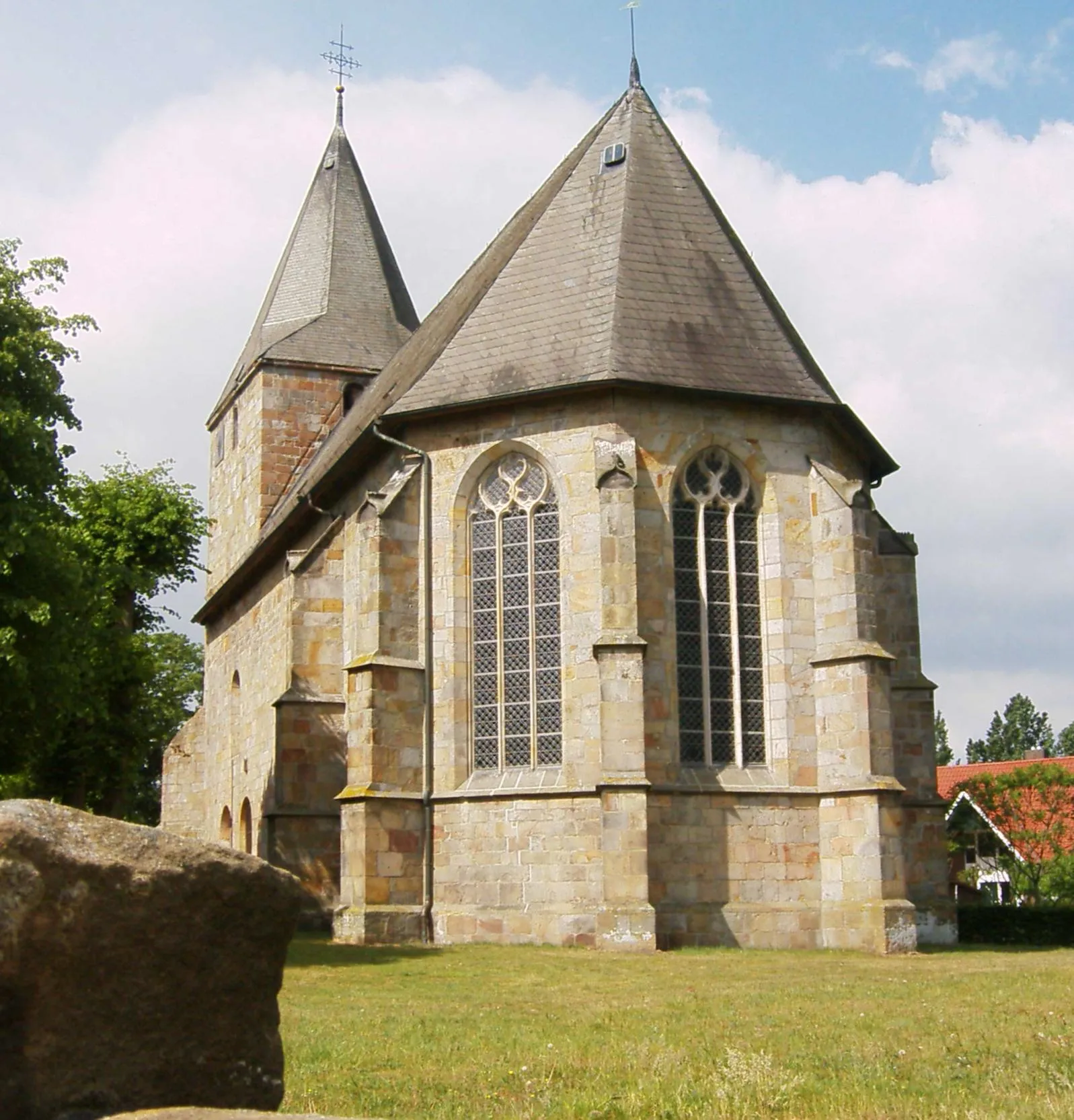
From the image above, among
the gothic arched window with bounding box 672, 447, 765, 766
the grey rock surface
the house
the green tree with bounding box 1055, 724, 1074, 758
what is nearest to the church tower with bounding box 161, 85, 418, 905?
the gothic arched window with bounding box 672, 447, 765, 766

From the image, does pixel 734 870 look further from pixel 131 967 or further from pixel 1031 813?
pixel 1031 813

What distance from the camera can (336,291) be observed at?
36219 millimetres

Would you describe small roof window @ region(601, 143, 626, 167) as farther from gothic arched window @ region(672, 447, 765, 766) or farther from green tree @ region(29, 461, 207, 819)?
green tree @ region(29, 461, 207, 819)

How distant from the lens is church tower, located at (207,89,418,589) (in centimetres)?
3500

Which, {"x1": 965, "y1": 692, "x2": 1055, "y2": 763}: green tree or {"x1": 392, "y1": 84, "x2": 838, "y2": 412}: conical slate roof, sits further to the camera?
{"x1": 965, "y1": 692, "x2": 1055, "y2": 763}: green tree

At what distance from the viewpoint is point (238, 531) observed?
1435 inches

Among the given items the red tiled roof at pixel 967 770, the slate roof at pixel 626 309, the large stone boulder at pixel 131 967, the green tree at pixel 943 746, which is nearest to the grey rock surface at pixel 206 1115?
the large stone boulder at pixel 131 967

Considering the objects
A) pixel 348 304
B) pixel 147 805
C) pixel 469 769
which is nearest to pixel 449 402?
pixel 469 769

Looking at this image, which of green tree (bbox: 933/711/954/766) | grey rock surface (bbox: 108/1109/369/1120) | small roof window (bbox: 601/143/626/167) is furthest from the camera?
green tree (bbox: 933/711/954/766)

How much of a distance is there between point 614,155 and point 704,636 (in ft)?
26.2

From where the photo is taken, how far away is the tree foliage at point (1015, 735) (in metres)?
99.1

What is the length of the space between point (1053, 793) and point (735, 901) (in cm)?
1784

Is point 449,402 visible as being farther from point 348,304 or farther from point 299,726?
point 348,304

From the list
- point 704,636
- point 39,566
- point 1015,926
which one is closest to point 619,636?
point 704,636
